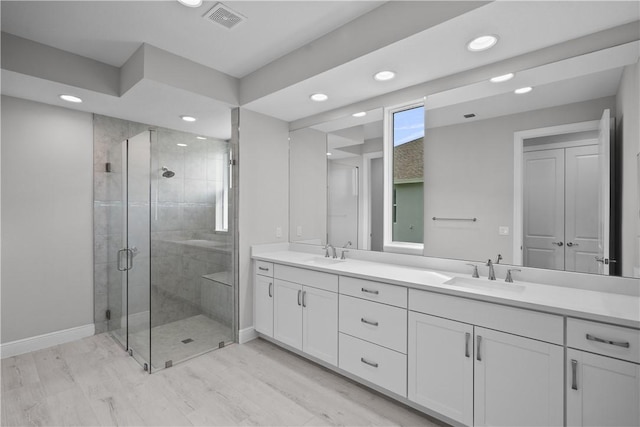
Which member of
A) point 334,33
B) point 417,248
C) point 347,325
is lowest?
point 347,325

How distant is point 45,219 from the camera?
2969mm

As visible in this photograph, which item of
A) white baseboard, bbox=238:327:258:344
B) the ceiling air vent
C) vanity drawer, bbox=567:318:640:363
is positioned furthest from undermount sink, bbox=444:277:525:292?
the ceiling air vent

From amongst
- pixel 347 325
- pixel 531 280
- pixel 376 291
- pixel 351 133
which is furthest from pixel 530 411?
pixel 351 133

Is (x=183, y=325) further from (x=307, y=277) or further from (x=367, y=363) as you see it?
(x=367, y=363)

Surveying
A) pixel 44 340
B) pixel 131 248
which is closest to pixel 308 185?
pixel 131 248

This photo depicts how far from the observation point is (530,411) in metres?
1.54

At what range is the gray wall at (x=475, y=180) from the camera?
83.3 inches

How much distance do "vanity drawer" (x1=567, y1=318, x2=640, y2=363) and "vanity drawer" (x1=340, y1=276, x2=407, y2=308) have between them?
85 centimetres

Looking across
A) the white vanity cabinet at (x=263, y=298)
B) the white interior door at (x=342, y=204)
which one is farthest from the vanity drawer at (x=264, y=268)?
the white interior door at (x=342, y=204)

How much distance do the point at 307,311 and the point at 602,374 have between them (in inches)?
73.4

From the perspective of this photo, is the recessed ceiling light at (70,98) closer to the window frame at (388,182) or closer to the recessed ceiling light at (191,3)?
the recessed ceiling light at (191,3)

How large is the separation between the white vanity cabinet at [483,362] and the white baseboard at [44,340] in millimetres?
3283

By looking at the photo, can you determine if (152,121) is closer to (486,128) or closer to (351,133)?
(351,133)

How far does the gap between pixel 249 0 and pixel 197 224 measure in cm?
198
